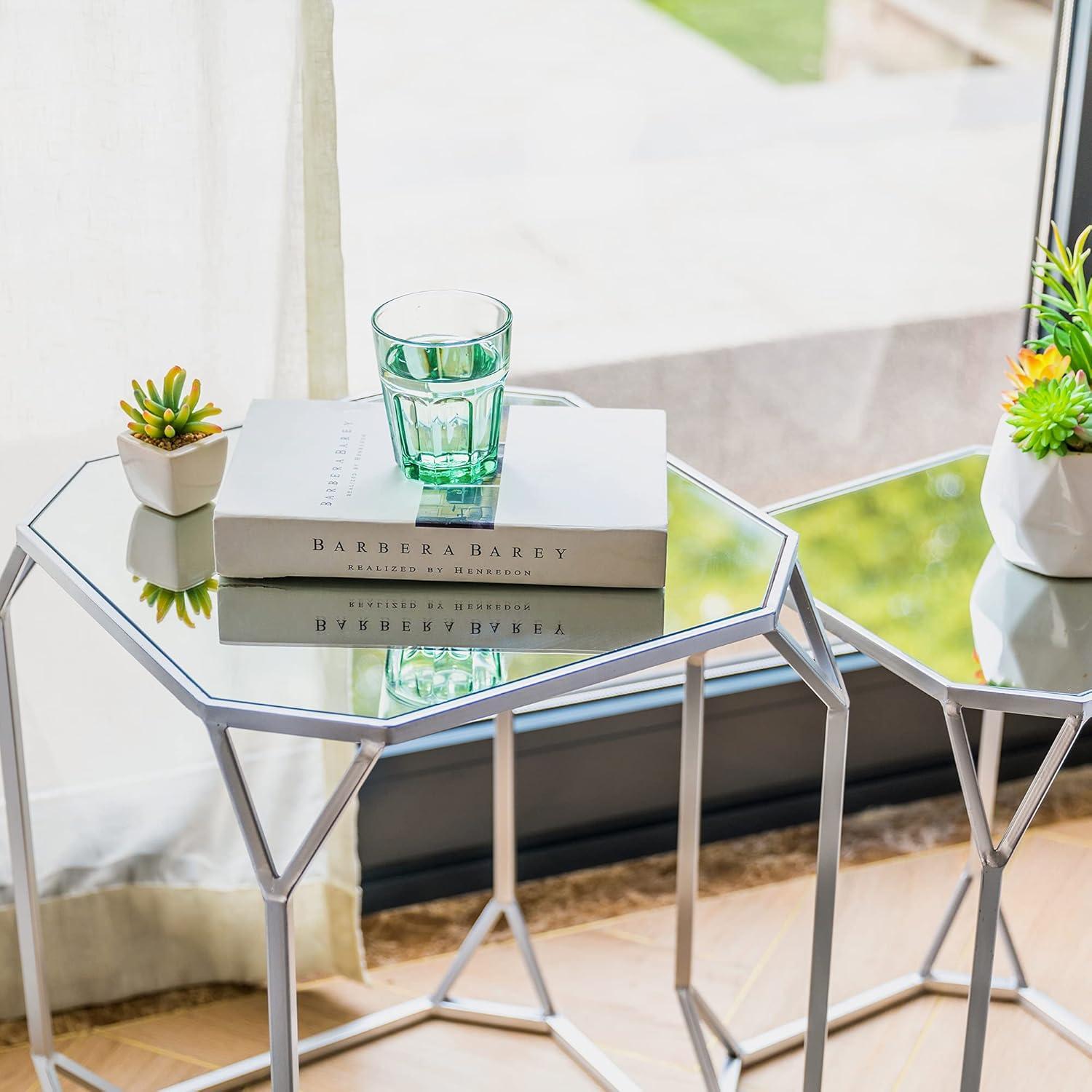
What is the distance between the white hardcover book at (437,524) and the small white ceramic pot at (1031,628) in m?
0.30

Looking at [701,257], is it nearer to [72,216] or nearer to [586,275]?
[586,275]

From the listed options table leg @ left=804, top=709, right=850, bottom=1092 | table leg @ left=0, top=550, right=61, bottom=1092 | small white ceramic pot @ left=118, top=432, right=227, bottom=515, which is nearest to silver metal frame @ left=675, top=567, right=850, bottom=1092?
table leg @ left=804, top=709, right=850, bottom=1092

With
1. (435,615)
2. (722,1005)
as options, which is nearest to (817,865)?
(722,1005)

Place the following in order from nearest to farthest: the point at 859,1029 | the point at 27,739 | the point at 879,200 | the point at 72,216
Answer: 1. the point at 72,216
2. the point at 27,739
3. the point at 859,1029
4. the point at 879,200

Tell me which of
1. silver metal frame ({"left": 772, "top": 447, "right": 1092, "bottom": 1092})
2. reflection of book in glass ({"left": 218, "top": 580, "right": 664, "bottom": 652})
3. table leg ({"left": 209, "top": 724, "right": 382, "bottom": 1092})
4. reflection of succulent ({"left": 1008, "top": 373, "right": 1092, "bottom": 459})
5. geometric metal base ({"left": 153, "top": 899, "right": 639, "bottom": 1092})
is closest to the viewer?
table leg ({"left": 209, "top": 724, "right": 382, "bottom": 1092})

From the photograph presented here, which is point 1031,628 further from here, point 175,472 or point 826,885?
point 175,472

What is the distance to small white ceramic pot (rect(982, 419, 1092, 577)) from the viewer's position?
1166mm

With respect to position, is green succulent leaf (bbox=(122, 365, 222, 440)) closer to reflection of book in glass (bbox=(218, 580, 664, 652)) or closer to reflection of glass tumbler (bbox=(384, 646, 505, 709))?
reflection of book in glass (bbox=(218, 580, 664, 652))

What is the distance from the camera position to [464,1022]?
151 cm

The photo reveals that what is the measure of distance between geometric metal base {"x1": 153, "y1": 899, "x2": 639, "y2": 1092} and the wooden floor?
1 centimetres

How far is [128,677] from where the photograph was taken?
55.0 inches

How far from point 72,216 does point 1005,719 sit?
1286 mm

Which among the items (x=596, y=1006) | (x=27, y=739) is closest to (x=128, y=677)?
(x=27, y=739)

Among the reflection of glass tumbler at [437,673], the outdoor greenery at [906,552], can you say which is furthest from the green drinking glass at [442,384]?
the outdoor greenery at [906,552]
